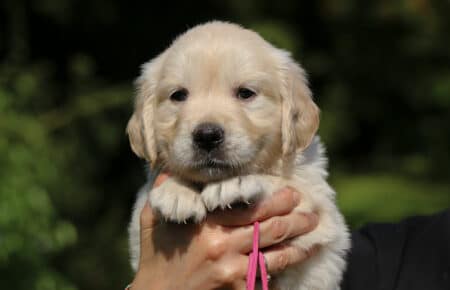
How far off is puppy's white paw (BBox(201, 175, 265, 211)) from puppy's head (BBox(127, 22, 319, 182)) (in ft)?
0.39

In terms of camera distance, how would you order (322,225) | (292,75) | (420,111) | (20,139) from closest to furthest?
1. (322,225)
2. (292,75)
3. (20,139)
4. (420,111)

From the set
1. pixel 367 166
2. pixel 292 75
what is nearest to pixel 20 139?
pixel 292 75

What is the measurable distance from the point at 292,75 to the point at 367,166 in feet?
19.1

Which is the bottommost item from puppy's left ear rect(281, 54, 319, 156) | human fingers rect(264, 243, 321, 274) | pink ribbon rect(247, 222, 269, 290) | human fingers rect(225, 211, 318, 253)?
human fingers rect(264, 243, 321, 274)

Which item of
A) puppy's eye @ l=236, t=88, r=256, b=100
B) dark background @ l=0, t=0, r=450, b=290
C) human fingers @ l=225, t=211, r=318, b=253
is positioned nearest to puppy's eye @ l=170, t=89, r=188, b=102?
puppy's eye @ l=236, t=88, r=256, b=100

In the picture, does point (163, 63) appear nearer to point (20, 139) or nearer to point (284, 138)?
point (284, 138)

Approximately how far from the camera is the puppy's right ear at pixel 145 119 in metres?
4.09

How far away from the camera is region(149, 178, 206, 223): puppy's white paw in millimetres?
3541

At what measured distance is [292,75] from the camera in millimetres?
4164

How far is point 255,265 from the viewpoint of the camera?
135 inches

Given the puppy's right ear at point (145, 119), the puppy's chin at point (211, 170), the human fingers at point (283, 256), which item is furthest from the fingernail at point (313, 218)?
the puppy's right ear at point (145, 119)

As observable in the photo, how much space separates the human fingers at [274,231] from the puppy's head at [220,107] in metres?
0.33

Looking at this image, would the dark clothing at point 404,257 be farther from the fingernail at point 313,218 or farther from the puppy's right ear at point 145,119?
the puppy's right ear at point 145,119

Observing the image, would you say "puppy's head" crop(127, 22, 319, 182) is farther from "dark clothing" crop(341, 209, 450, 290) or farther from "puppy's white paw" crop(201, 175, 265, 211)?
"dark clothing" crop(341, 209, 450, 290)
